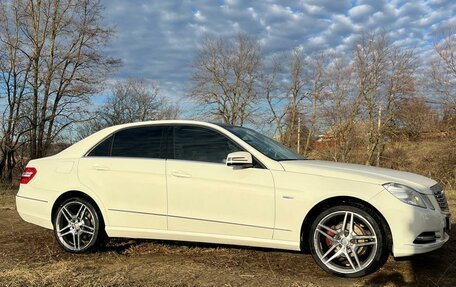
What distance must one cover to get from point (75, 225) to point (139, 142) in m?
1.30

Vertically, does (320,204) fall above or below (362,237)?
above

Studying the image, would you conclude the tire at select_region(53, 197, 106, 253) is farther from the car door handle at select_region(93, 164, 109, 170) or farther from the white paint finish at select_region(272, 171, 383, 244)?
the white paint finish at select_region(272, 171, 383, 244)

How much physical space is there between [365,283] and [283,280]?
75cm

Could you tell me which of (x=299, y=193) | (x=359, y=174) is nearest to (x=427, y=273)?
(x=359, y=174)

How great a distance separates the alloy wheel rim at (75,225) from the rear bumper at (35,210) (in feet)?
0.59

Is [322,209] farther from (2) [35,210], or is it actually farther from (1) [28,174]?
(1) [28,174]

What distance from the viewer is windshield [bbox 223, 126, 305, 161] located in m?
5.01

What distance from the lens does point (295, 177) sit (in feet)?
14.9

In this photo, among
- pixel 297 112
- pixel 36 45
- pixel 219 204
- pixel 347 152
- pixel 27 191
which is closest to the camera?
pixel 219 204

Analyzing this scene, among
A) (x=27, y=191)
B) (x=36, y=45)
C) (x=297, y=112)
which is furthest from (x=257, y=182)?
(x=297, y=112)

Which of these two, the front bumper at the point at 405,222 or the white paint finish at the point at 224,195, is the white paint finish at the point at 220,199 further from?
the front bumper at the point at 405,222

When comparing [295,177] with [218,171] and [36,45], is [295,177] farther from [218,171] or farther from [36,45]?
[36,45]

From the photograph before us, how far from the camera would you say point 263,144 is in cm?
526

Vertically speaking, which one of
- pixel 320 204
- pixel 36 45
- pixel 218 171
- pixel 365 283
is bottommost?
pixel 365 283
